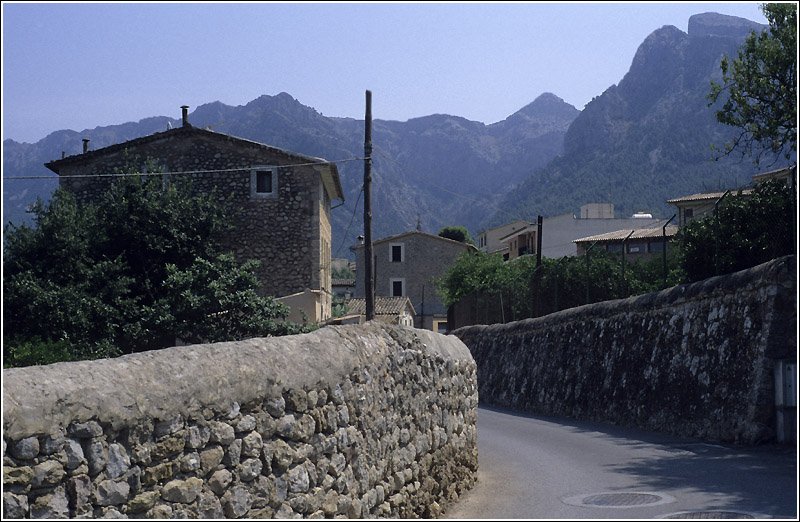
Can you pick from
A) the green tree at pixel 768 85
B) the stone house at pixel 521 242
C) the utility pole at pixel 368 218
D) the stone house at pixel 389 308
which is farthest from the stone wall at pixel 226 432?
the stone house at pixel 521 242

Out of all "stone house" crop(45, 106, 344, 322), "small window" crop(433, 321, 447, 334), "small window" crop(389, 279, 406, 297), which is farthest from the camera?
"small window" crop(433, 321, 447, 334)

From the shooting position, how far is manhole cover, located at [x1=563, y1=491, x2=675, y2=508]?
10.4 metres

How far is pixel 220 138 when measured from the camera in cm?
3666

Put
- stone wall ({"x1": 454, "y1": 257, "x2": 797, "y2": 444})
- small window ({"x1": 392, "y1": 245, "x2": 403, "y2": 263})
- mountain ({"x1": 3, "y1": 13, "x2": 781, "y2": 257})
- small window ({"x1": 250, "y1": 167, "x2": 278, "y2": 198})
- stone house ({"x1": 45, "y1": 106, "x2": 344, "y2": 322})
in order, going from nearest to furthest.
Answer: stone wall ({"x1": 454, "y1": 257, "x2": 797, "y2": 444})
stone house ({"x1": 45, "y1": 106, "x2": 344, "y2": 322})
small window ({"x1": 250, "y1": 167, "x2": 278, "y2": 198})
small window ({"x1": 392, "y1": 245, "x2": 403, "y2": 263})
mountain ({"x1": 3, "y1": 13, "x2": 781, "y2": 257})

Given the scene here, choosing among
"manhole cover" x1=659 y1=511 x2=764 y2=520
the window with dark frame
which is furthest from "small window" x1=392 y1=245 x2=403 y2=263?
"manhole cover" x1=659 y1=511 x2=764 y2=520

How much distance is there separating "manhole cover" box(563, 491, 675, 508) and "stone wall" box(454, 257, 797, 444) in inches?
170

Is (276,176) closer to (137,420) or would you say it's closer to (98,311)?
(98,311)

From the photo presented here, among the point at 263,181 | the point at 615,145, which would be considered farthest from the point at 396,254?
the point at 615,145

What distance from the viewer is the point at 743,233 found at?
712 inches

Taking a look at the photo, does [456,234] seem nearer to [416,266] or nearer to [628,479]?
[416,266]

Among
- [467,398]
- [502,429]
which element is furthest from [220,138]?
[467,398]

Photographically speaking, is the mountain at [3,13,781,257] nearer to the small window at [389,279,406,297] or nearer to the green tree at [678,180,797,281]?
the small window at [389,279,406,297]

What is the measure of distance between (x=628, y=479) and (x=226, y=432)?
289 inches

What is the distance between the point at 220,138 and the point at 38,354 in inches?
598
